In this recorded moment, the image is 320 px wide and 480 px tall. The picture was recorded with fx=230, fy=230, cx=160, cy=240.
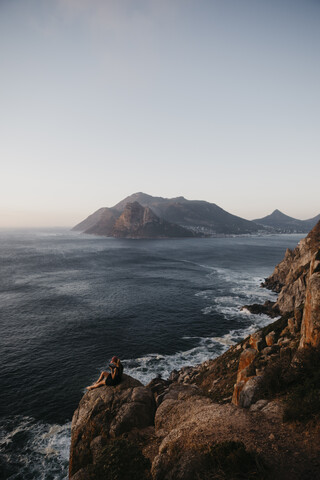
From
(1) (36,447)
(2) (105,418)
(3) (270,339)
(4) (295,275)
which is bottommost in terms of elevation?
(1) (36,447)

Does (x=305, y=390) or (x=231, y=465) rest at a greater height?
(x=305, y=390)

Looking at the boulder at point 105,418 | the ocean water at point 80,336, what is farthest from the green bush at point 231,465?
the ocean water at point 80,336

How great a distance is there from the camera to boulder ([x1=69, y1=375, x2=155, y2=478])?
1176 centimetres

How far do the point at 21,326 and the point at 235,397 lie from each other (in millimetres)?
39083

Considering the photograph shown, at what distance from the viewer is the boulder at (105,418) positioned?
11758mm

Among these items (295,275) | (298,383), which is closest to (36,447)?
(298,383)

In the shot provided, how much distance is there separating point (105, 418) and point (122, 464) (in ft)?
15.0

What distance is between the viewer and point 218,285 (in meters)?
67.9

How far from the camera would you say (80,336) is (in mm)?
36844

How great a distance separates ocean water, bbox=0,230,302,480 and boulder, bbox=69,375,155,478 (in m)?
7.84

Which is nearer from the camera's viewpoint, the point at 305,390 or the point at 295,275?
the point at 305,390

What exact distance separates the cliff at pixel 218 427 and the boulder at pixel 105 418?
1.7 inches

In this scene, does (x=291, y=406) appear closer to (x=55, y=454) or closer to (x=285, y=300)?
(x=55, y=454)

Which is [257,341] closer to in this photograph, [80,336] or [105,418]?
[105,418]
